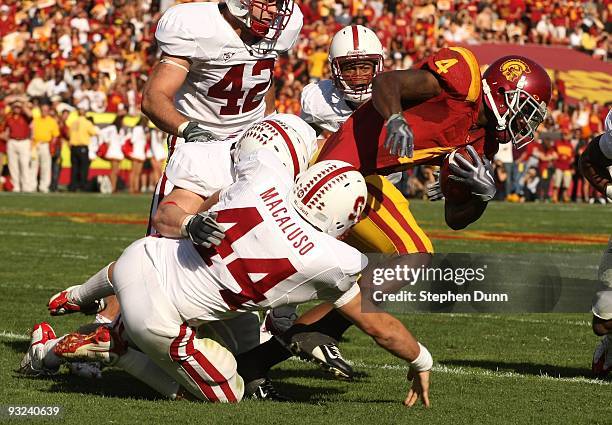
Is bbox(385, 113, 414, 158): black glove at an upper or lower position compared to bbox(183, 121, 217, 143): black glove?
upper

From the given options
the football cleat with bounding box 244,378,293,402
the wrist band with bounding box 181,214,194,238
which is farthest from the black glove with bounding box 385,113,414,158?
the football cleat with bounding box 244,378,293,402

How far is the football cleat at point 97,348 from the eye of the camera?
180 inches

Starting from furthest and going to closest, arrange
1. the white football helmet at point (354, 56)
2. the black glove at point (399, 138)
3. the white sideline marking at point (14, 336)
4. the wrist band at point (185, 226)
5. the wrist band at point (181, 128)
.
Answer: the white football helmet at point (354, 56) → the white sideline marking at point (14, 336) → the wrist band at point (181, 128) → the black glove at point (399, 138) → the wrist band at point (185, 226)

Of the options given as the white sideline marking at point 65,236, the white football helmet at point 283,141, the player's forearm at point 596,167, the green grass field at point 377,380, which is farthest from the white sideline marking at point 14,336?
the white sideline marking at point 65,236

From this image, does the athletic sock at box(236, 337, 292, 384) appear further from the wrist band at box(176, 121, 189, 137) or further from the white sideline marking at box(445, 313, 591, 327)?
the white sideline marking at box(445, 313, 591, 327)

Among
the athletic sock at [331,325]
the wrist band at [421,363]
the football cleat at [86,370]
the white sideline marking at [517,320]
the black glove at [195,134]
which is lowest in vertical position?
the white sideline marking at [517,320]

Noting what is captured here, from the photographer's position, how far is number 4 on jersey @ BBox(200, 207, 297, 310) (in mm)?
4129

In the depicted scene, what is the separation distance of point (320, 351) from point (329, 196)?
100cm

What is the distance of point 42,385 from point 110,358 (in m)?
0.36

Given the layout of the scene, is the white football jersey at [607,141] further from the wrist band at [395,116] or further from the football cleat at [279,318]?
the football cleat at [279,318]

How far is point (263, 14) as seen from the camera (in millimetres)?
5625

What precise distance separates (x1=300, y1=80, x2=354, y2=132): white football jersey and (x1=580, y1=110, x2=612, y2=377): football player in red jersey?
1.31 meters

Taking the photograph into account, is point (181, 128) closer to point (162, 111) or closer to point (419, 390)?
point (162, 111)

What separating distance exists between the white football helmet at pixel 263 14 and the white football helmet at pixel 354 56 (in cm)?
41
